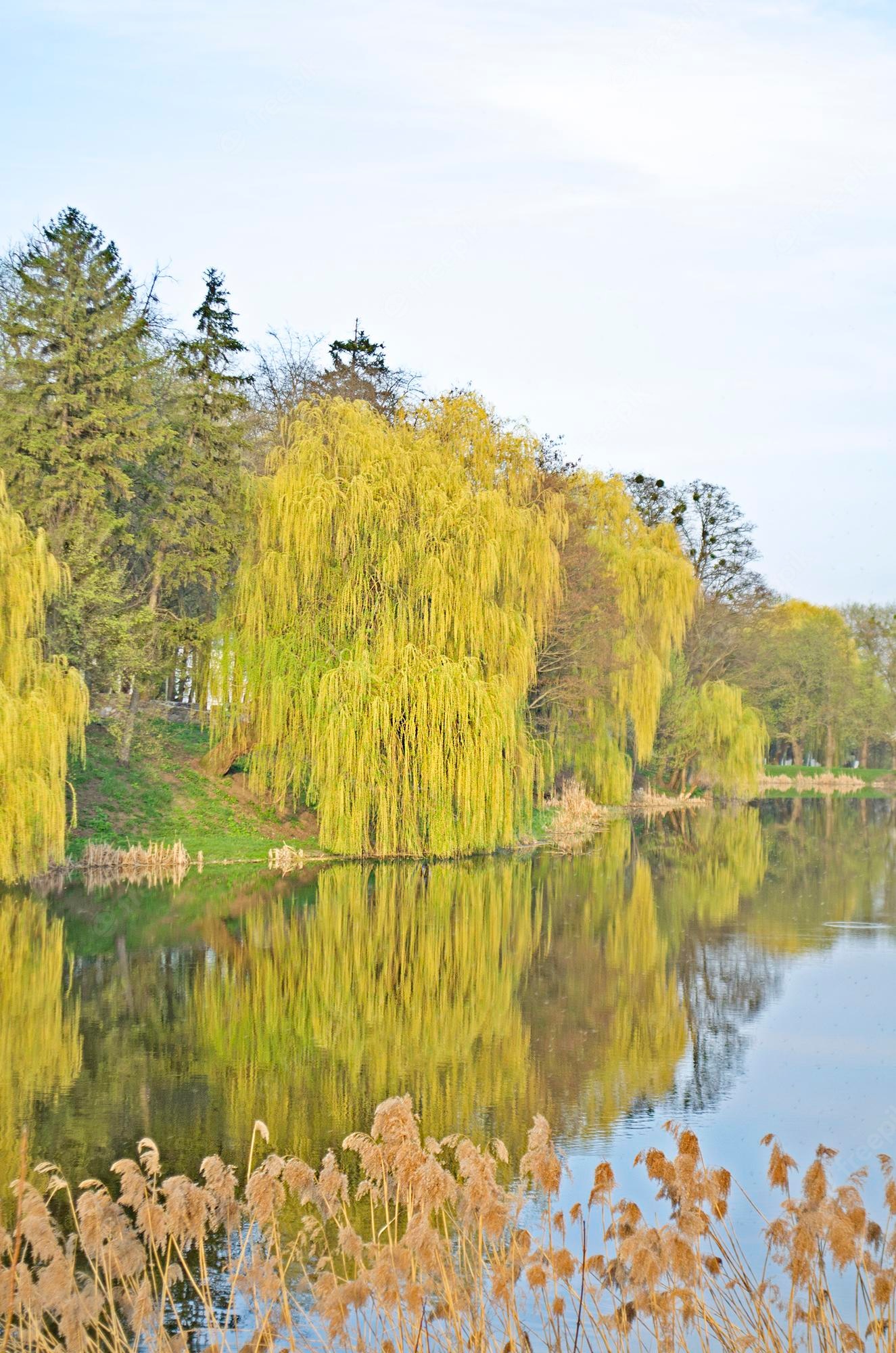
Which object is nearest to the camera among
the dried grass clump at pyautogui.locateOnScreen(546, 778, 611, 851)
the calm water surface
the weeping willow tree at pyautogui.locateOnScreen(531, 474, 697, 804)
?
the calm water surface

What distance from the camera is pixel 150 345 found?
3212 cm

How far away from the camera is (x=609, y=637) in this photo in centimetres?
3384

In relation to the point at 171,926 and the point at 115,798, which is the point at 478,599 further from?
the point at 171,926

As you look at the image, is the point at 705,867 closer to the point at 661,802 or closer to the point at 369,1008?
the point at 369,1008

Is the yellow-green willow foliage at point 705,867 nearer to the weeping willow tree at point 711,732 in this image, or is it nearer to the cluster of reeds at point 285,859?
the weeping willow tree at point 711,732

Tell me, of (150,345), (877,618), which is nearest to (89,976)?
(150,345)

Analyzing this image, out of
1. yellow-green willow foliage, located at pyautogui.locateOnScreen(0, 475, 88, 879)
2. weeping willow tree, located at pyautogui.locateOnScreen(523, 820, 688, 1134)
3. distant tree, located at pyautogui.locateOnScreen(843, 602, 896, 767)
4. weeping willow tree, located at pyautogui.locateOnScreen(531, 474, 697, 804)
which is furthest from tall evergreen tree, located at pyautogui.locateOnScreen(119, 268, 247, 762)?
distant tree, located at pyautogui.locateOnScreen(843, 602, 896, 767)

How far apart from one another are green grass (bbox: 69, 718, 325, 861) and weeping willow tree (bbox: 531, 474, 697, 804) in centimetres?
782

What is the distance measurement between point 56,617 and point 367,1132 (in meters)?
15.7

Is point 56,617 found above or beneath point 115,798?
above

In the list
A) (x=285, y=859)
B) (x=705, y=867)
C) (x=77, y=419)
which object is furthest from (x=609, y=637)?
(x=77, y=419)

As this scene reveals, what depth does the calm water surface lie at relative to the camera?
8.88 meters

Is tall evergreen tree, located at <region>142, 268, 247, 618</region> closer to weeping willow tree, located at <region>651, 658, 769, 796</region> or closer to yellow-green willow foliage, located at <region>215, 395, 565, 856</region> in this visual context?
yellow-green willow foliage, located at <region>215, 395, 565, 856</region>

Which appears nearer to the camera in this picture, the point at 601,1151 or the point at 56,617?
the point at 601,1151
